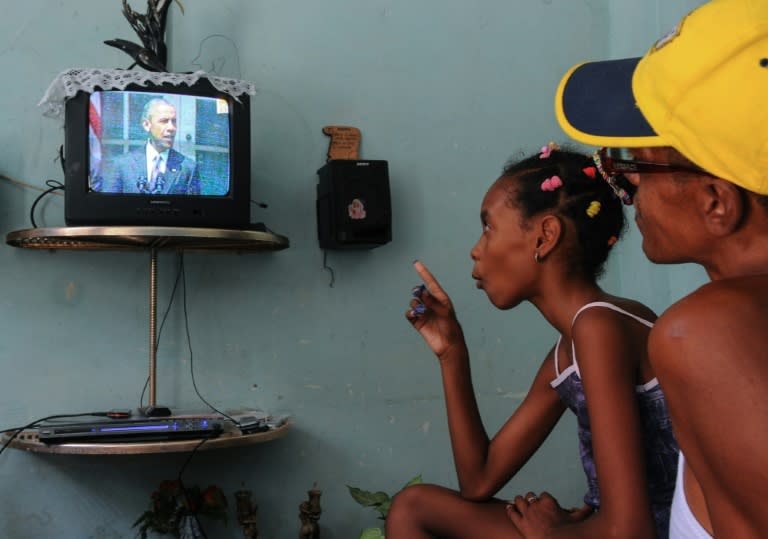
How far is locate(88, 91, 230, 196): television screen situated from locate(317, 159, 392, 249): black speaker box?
0.45m

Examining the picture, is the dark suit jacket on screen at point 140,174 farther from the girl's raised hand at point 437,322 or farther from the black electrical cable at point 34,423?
the girl's raised hand at point 437,322

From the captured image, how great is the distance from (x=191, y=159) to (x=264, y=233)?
0.28 m

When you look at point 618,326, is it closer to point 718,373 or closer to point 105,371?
point 718,373

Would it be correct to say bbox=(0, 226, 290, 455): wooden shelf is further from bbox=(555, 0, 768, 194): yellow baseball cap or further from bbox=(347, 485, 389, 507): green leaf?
bbox=(555, 0, 768, 194): yellow baseball cap

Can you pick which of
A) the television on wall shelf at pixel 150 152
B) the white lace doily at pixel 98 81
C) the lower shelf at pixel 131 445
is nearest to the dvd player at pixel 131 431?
the lower shelf at pixel 131 445

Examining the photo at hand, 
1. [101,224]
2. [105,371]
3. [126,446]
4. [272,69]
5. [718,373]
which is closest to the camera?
[718,373]

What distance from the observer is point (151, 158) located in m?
2.42

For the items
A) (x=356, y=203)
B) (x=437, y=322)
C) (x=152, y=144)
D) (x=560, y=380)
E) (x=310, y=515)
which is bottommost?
(x=310, y=515)

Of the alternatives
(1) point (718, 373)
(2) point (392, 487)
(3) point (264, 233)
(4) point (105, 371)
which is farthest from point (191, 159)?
(1) point (718, 373)

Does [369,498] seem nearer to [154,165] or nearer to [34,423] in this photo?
[34,423]

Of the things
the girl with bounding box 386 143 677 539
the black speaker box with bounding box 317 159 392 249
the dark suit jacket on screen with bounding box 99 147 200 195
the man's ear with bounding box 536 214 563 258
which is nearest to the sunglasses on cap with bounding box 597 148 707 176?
the girl with bounding box 386 143 677 539

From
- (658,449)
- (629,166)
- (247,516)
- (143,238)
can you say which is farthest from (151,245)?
(629,166)

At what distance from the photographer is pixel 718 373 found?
817 millimetres

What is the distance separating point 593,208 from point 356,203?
114 cm
